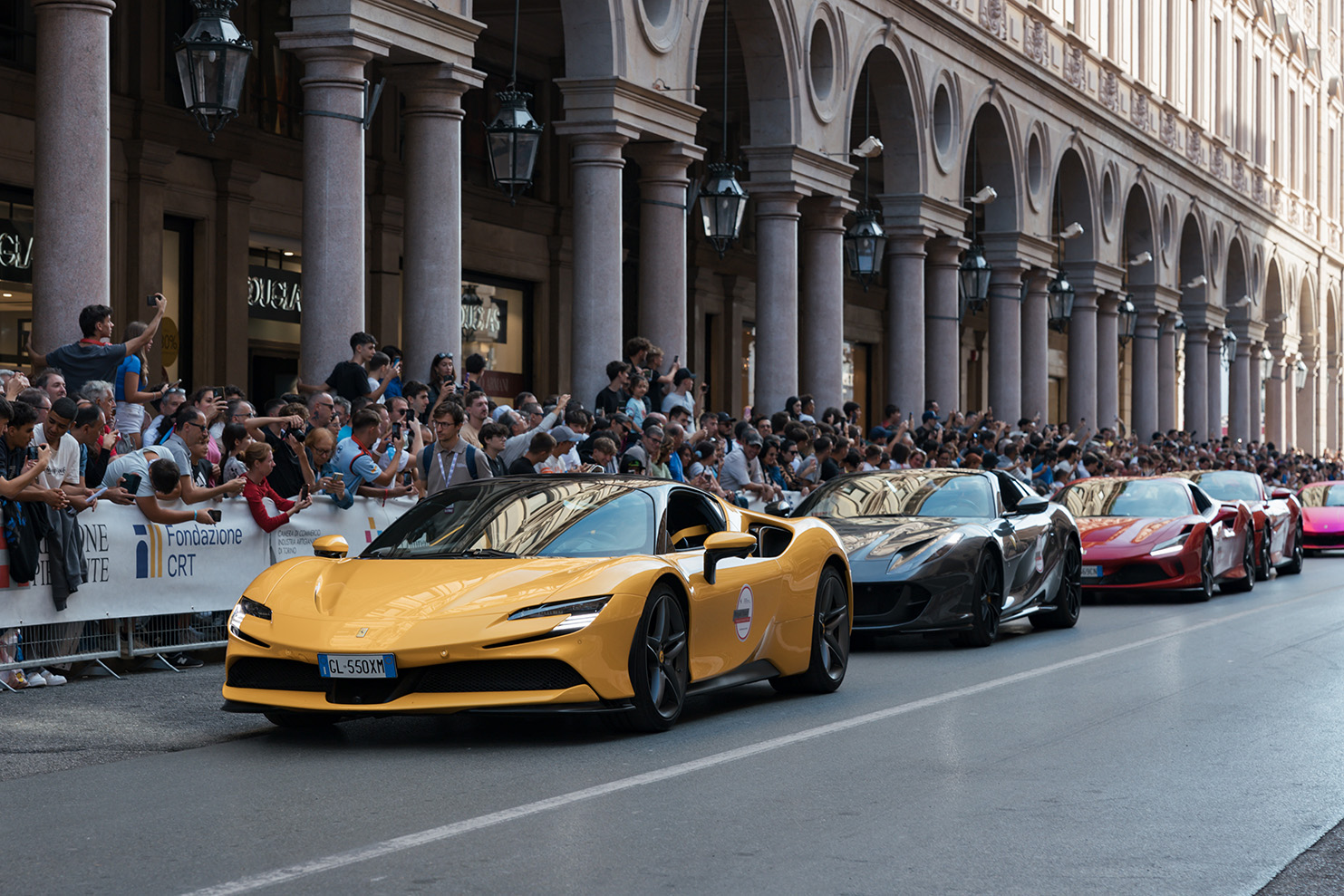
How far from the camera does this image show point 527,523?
968 cm

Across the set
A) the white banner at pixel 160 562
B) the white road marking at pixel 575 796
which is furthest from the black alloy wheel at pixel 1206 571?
the white banner at pixel 160 562

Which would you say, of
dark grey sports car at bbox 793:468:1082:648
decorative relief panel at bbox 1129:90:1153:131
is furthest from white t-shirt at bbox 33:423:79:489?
decorative relief panel at bbox 1129:90:1153:131

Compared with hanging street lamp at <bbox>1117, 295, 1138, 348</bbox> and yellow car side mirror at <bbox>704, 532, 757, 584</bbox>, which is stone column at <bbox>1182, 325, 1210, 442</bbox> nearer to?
hanging street lamp at <bbox>1117, 295, 1138, 348</bbox>

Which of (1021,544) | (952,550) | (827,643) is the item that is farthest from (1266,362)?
(827,643)

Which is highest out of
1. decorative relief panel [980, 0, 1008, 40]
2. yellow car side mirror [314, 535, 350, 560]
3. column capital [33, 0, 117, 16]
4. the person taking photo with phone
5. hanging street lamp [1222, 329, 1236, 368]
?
decorative relief panel [980, 0, 1008, 40]

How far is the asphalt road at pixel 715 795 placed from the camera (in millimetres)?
6105

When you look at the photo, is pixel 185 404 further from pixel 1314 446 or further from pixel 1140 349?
pixel 1314 446

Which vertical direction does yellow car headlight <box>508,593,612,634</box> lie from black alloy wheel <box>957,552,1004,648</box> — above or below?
above

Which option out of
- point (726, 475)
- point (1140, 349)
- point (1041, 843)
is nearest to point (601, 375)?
point (726, 475)

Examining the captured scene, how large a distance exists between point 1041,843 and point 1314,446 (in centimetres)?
7367

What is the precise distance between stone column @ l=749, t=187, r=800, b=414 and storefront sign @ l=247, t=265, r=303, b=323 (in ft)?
21.5

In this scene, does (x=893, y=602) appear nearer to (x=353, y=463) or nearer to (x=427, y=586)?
(x=353, y=463)

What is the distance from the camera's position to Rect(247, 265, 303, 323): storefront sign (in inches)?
981

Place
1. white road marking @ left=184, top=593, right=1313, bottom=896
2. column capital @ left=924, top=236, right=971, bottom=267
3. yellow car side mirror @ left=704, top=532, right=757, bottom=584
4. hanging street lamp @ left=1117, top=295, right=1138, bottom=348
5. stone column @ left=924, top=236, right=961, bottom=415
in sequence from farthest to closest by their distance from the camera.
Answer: hanging street lamp @ left=1117, top=295, right=1138, bottom=348 → stone column @ left=924, top=236, right=961, bottom=415 → column capital @ left=924, top=236, right=971, bottom=267 → yellow car side mirror @ left=704, top=532, right=757, bottom=584 → white road marking @ left=184, top=593, right=1313, bottom=896
